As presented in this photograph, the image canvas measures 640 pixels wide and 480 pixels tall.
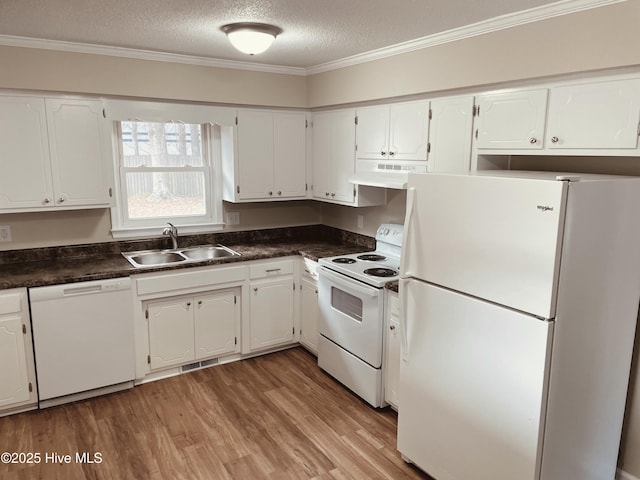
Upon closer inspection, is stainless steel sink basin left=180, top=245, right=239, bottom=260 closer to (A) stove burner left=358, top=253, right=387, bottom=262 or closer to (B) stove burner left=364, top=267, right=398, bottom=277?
(A) stove burner left=358, top=253, right=387, bottom=262

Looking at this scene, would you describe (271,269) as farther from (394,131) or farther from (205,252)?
(394,131)

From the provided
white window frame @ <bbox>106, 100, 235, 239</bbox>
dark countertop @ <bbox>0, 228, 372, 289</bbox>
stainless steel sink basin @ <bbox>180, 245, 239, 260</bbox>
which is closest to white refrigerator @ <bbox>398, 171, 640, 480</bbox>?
dark countertop @ <bbox>0, 228, 372, 289</bbox>

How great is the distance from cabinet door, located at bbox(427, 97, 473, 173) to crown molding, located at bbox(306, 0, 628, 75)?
356 mm

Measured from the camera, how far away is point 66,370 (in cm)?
310

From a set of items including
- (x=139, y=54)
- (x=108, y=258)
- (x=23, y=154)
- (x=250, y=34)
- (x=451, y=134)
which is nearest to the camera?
(x=250, y=34)

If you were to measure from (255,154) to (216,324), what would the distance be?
1.45 meters

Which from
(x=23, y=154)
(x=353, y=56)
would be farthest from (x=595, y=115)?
(x=23, y=154)

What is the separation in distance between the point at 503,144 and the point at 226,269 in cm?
218

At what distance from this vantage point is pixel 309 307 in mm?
3912

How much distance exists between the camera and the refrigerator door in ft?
6.27

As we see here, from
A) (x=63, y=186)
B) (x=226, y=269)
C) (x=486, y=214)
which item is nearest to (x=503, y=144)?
(x=486, y=214)

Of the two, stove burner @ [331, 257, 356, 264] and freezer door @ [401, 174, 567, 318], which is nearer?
freezer door @ [401, 174, 567, 318]

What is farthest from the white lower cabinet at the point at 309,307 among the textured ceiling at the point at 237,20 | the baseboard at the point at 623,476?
the baseboard at the point at 623,476

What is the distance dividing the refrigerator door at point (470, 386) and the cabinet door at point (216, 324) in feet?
5.49
